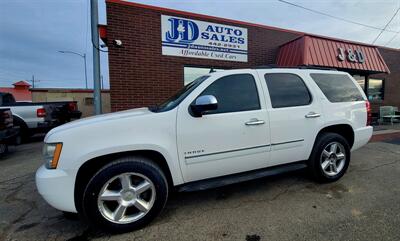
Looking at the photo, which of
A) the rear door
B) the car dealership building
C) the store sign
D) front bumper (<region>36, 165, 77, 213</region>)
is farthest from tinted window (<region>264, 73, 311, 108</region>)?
the store sign

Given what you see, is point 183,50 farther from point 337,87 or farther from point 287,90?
point 337,87

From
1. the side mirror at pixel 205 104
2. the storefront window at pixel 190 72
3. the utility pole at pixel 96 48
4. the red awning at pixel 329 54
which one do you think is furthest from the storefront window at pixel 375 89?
the utility pole at pixel 96 48

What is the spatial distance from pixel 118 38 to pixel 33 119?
4.40m

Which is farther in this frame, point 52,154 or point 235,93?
point 235,93

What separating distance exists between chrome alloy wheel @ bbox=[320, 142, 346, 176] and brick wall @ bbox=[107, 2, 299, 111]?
516 cm

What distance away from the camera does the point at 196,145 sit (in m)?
2.69

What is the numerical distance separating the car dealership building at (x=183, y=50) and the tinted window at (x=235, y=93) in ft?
15.2

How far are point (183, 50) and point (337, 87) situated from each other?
16.4 ft

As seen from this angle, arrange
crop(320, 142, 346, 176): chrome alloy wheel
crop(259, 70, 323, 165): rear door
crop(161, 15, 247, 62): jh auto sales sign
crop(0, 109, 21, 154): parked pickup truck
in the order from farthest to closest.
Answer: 1. crop(161, 15, 247, 62): jh auto sales sign
2. crop(0, 109, 21, 154): parked pickup truck
3. crop(320, 142, 346, 176): chrome alloy wheel
4. crop(259, 70, 323, 165): rear door

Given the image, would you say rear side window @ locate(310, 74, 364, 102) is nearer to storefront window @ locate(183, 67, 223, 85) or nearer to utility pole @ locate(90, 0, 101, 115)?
storefront window @ locate(183, 67, 223, 85)

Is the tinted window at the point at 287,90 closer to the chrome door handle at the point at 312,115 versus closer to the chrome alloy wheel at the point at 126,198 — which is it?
the chrome door handle at the point at 312,115

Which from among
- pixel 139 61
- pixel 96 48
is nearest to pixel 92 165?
pixel 96 48

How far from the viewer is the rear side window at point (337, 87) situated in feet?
12.2

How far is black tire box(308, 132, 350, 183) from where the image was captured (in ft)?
11.5
